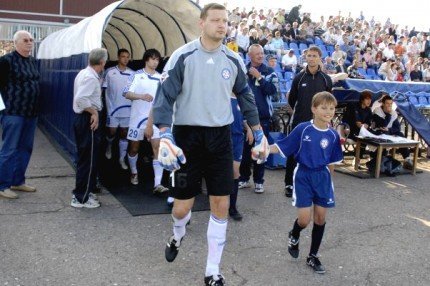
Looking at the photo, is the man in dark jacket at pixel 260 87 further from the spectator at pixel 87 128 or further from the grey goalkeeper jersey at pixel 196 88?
the grey goalkeeper jersey at pixel 196 88

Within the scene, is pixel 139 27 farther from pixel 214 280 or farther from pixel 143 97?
pixel 214 280

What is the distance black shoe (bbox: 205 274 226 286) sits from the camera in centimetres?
403

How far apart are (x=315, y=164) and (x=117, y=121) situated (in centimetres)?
434

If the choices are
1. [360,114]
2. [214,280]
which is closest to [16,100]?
[214,280]

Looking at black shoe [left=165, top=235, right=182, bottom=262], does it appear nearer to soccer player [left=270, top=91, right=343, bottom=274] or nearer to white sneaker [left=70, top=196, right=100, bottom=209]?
soccer player [left=270, top=91, right=343, bottom=274]

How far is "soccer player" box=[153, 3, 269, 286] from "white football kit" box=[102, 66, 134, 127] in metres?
4.01

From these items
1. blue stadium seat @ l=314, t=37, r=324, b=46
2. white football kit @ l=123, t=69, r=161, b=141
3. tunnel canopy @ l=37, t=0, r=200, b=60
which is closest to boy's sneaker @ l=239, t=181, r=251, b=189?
white football kit @ l=123, t=69, r=161, b=141

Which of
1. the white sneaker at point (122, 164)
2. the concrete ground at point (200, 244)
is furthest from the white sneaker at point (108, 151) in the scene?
the concrete ground at point (200, 244)

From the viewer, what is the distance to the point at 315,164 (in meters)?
4.66

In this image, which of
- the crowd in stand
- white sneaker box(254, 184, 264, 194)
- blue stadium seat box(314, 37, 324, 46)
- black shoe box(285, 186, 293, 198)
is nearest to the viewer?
black shoe box(285, 186, 293, 198)

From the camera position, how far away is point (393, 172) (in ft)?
30.7

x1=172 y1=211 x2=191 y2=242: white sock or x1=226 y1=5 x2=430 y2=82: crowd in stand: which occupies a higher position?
x1=226 y1=5 x2=430 y2=82: crowd in stand

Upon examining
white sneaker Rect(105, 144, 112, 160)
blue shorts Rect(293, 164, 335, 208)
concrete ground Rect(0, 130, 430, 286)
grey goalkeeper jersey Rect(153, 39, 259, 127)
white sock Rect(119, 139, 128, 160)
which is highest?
grey goalkeeper jersey Rect(153, 39, 259, 127)

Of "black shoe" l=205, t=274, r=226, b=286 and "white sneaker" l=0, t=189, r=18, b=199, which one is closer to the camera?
"black shoe" l=205, t=274, r=226, b=286
